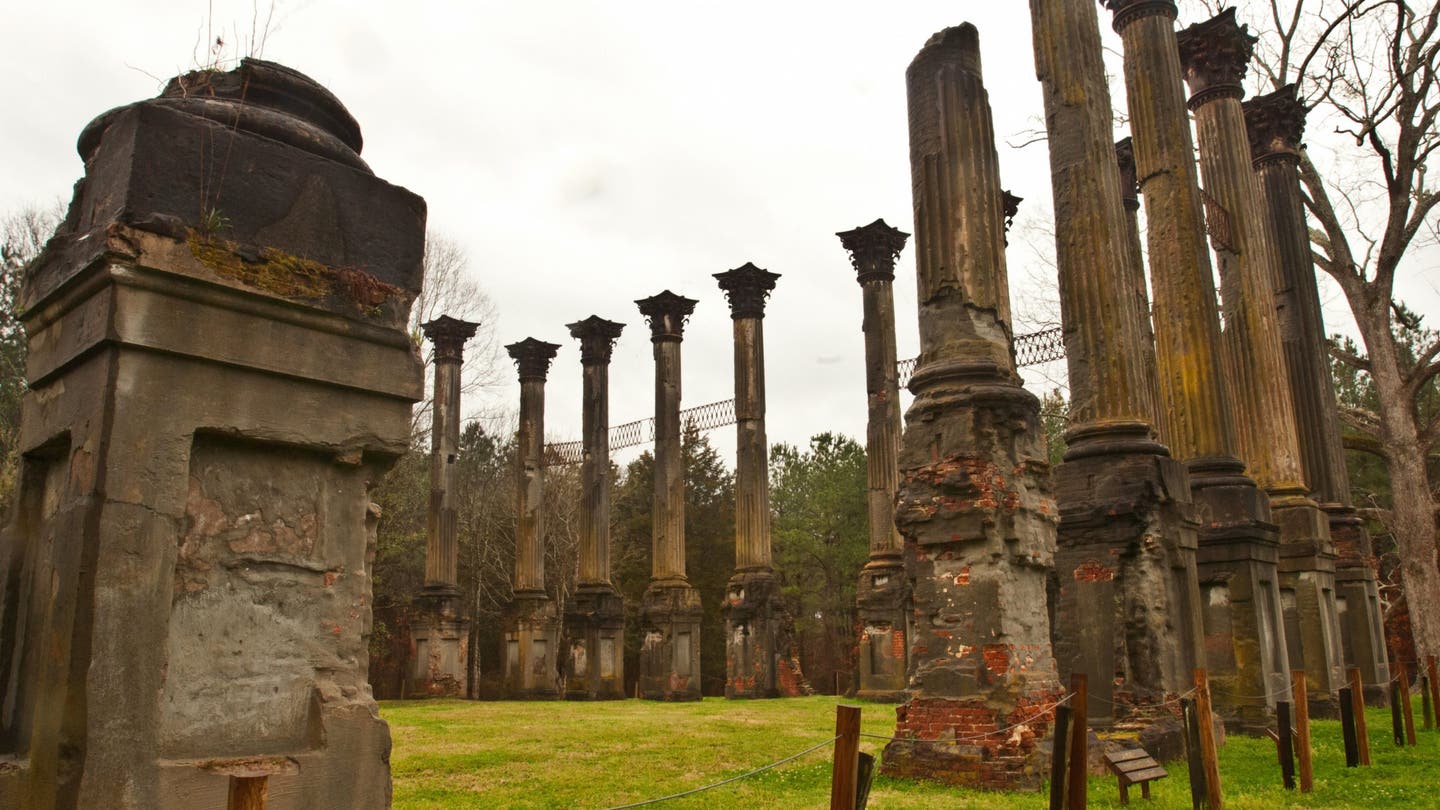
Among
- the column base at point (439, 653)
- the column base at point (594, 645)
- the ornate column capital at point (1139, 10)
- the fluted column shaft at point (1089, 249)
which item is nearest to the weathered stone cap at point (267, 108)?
the fluted column shaft at point (1089, 249)

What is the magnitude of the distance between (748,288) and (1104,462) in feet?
58.8

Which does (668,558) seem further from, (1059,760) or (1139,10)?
(1059,760)

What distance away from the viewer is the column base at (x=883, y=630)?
2311cm

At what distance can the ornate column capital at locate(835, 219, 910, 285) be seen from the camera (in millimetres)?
26328

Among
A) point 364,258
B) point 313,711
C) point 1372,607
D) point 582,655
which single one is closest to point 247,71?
point 364,258

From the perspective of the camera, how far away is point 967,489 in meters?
9.16

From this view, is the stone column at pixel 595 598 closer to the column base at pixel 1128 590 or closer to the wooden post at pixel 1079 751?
the column base at pixel 1128 590

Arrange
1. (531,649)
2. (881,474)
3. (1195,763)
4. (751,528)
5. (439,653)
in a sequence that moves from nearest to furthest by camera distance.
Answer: (1195,763) < (881,474) < (751,528) < (439,653) < (531,649)

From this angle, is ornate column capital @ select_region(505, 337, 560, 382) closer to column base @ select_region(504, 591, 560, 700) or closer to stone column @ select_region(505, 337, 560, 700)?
stone column @ select_region(505, 337, 560, 700)

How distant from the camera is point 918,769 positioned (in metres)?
8.87

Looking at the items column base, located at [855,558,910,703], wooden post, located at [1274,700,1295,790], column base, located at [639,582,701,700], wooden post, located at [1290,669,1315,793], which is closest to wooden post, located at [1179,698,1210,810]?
wooden post, located at [1274,700,1295,790]

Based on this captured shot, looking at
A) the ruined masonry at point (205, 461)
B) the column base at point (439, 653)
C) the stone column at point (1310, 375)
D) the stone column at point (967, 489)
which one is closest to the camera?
the ruined masonry at point (205, 461)

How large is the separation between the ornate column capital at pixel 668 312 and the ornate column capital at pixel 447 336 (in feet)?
18.1

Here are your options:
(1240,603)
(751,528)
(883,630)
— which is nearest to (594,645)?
(751,528)
